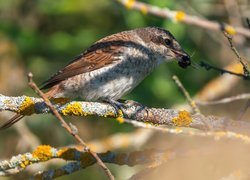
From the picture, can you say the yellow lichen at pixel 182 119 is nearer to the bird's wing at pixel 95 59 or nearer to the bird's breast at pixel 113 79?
the bird's breast at pixel 113 79

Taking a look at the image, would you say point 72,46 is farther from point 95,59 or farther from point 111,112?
point 111,112

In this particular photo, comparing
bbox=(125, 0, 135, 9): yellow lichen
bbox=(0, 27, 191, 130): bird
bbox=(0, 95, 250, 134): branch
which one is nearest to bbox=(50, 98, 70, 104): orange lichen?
bbox=(0, 95, 250, 134): branch

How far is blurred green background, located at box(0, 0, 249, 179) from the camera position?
6879mm

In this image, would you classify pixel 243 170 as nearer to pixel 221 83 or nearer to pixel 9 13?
pixel 221 83

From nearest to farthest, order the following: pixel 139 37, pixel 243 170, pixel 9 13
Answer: pixel 243 170 → pixel 139 37 → pixel 9 13

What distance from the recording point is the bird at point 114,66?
5477 millimetres

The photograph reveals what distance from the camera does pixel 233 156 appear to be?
3.60 meters

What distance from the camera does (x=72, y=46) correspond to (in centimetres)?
716

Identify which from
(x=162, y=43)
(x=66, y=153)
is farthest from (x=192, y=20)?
(x=162, y=43)

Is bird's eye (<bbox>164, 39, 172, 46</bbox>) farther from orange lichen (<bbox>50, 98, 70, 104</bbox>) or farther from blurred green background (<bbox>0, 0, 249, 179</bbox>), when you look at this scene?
orange lichen (<bbox>50, 98, 70, 104</bbox>)

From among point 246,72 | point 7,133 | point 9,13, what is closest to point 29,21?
point 9,13

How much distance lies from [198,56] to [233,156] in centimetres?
353

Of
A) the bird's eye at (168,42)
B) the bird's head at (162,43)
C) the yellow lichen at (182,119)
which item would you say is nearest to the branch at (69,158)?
the yellow lichen at (182,119)

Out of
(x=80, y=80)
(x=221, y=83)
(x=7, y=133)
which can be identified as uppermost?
(x=80, y=80)
